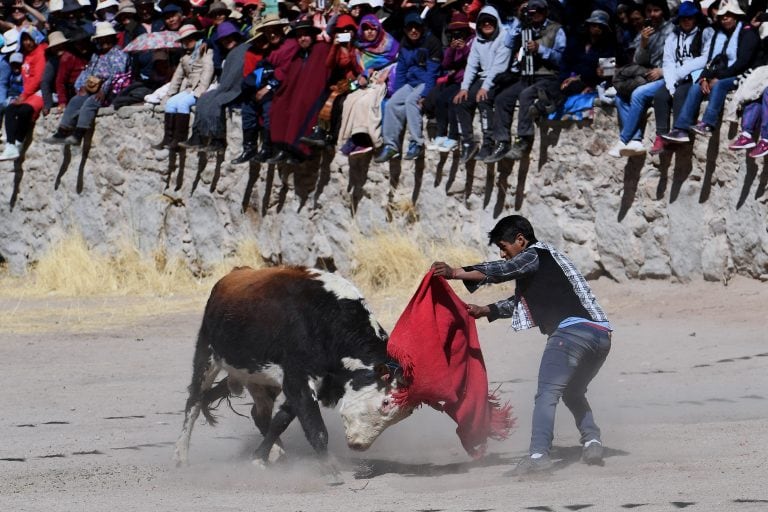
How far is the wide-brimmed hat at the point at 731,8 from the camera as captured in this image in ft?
40.0

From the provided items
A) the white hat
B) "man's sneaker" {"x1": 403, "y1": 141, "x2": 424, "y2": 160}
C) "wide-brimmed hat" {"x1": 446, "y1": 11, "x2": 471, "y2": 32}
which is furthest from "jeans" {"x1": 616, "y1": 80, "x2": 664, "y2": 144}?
the white hat

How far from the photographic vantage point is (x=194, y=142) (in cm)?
1762

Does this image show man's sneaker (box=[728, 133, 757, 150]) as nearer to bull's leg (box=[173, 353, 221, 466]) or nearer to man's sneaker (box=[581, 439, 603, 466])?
man's sneaker (box=[581, 439, 603, 466])

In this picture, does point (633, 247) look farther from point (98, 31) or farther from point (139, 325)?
Result: point (98, 31)

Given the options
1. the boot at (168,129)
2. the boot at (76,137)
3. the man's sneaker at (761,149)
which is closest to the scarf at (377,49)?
the boot at (168,129)

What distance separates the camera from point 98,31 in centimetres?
1897

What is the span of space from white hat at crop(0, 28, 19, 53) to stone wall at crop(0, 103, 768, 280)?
3.99 feet

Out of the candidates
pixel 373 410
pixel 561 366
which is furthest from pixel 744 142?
pixel 373 410

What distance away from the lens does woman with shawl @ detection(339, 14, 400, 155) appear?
15.4 m

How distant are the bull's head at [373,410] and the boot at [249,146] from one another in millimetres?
9613

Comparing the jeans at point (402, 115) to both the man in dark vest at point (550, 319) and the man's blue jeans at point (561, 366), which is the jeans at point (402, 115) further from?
the man's blue jeans at point (561, 366)

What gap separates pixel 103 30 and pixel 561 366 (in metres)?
13.1

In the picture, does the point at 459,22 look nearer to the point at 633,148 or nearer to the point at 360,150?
the point at 360,150

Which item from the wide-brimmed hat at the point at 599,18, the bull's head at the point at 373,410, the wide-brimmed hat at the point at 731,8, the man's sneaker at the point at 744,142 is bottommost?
the bull's head at the point at 373,410
